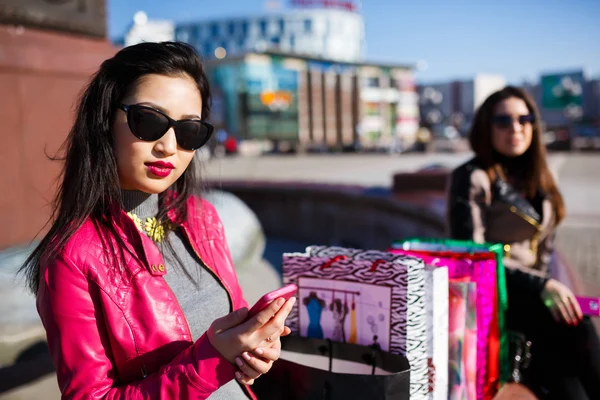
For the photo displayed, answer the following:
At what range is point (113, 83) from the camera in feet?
4.54

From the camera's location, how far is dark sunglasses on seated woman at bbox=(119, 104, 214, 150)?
4.42ft

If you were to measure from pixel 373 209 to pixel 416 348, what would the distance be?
6.65 m

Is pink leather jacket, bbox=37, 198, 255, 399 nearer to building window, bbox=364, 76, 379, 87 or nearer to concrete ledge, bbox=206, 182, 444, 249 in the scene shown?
concrete ledge, bbox=206, 182, 444, 249

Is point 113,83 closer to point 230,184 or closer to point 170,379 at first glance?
point 170,379

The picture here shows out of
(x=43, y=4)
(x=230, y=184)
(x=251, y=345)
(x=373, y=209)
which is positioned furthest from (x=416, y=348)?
(x=230, y=184)

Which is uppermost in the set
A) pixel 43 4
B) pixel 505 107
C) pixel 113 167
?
pixel 43 4

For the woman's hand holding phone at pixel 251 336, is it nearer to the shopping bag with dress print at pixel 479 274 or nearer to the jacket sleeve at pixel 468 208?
the shopping bag with dress print at pixel 479 274

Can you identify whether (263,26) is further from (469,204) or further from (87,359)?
(87,359)

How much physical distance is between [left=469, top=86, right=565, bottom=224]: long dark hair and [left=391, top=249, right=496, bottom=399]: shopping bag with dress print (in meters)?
1.02

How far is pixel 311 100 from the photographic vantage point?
2544 inches

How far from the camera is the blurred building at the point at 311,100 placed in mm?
59094

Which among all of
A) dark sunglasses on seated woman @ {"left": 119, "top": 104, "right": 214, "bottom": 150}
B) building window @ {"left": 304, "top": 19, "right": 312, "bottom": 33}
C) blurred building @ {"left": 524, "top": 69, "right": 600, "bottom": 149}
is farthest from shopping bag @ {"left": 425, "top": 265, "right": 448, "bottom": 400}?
building window @ {"left": 304, "top": 19, "right": 312, "bottom": 33}

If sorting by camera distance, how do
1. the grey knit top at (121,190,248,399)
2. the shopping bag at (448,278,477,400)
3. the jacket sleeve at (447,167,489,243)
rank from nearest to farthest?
the grey knit top at (121,190,248,399) → the shopping bag at (448,278,477,400) → the jacket sleeve at (447,167,489,243)

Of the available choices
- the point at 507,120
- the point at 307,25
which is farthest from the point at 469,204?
the point at 307,25
